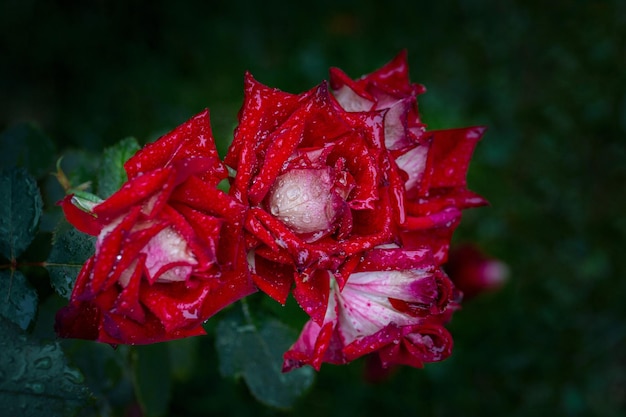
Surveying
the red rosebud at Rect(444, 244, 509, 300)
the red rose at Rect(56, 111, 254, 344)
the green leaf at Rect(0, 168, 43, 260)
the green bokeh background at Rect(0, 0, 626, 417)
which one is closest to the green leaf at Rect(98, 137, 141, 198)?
the green leaf at Rect(0, 168, 43, 260)

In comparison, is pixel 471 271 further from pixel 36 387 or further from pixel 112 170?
pixel 36 387

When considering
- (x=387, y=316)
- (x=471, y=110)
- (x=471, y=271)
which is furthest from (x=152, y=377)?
(x=471, y=110)

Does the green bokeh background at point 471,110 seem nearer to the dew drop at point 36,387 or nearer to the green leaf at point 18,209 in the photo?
the green leaf at point 18,209

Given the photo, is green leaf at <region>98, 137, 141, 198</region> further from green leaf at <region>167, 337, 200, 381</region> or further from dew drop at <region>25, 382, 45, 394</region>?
green leaf at <region>167, 337, 200, 381</region>

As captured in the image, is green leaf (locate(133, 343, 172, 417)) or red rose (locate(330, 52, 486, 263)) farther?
green leaf (locate(133, 343, 172, 417))

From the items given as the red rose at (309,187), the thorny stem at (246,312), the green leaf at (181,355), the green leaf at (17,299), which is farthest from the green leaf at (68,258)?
the green leaf at (181,355)

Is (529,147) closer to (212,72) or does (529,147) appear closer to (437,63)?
(437,63)
